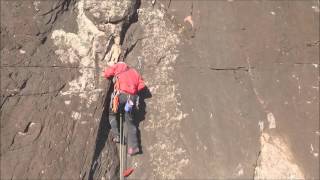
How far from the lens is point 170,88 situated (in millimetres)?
9281

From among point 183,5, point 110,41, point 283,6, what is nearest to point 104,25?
point 110,41

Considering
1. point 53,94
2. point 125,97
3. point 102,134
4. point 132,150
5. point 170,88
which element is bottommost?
point 132,150

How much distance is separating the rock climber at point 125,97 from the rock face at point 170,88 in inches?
6.4

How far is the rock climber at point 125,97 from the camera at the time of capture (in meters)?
8.54

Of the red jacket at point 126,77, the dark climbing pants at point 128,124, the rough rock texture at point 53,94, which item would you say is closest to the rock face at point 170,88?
the rough rock texture at point 53,94

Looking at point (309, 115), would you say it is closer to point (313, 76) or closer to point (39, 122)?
point (313, 76)

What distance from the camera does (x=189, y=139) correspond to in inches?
360

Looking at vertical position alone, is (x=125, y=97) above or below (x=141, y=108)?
above

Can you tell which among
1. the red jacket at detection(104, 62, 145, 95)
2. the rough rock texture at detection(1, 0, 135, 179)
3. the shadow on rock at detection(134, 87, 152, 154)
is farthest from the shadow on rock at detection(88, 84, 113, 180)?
the shadow on rock at detection(134, 87, 152, 154)

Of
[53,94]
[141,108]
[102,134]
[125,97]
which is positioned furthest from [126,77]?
[53,94]

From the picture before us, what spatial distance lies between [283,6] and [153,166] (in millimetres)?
3842

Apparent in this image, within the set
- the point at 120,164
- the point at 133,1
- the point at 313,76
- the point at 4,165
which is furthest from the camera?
the point at 313,76

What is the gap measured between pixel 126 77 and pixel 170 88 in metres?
0.93

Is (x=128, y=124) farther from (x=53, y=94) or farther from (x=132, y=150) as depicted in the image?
(x=53, y=94)
